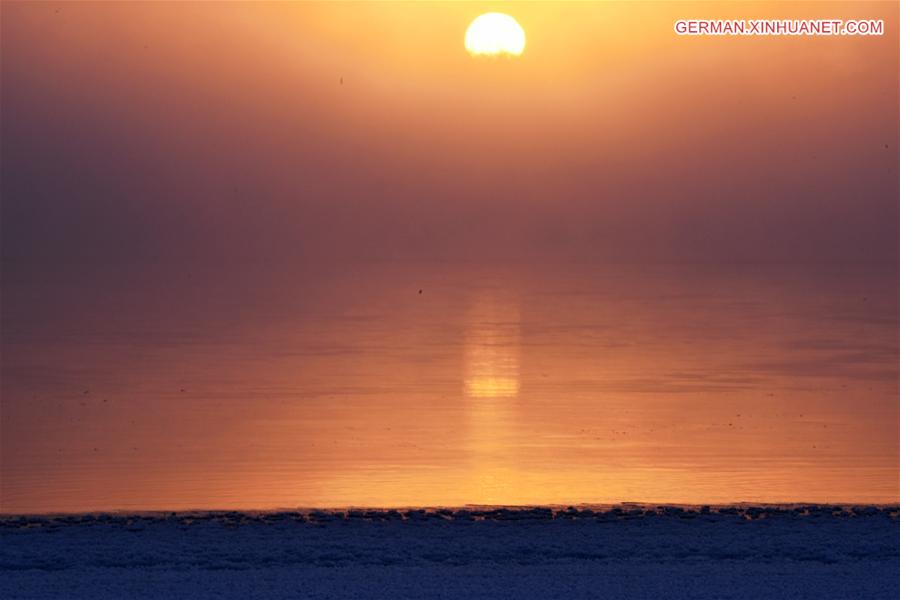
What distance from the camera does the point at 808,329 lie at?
21344mm

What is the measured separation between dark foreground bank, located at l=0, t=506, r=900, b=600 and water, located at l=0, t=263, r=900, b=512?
1.29m

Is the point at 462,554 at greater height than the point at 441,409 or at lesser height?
lesser

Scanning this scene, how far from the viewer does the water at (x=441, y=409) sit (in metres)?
7.48

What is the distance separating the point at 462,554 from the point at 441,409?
641cm

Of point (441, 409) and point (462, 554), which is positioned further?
point (441, 409)

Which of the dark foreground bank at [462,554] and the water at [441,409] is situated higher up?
the water at [441,409]

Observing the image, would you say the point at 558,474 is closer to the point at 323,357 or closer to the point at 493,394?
the point at 493,394

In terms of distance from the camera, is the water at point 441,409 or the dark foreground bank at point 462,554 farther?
the water at point 441,409

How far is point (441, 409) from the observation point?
11.3 meters

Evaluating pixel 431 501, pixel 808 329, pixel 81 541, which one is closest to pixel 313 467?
pixel 431 501

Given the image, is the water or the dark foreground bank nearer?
the dark foreground bank

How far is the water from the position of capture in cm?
748

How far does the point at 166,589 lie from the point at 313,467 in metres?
3.77

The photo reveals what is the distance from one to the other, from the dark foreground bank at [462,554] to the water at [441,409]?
1288 millimetres
